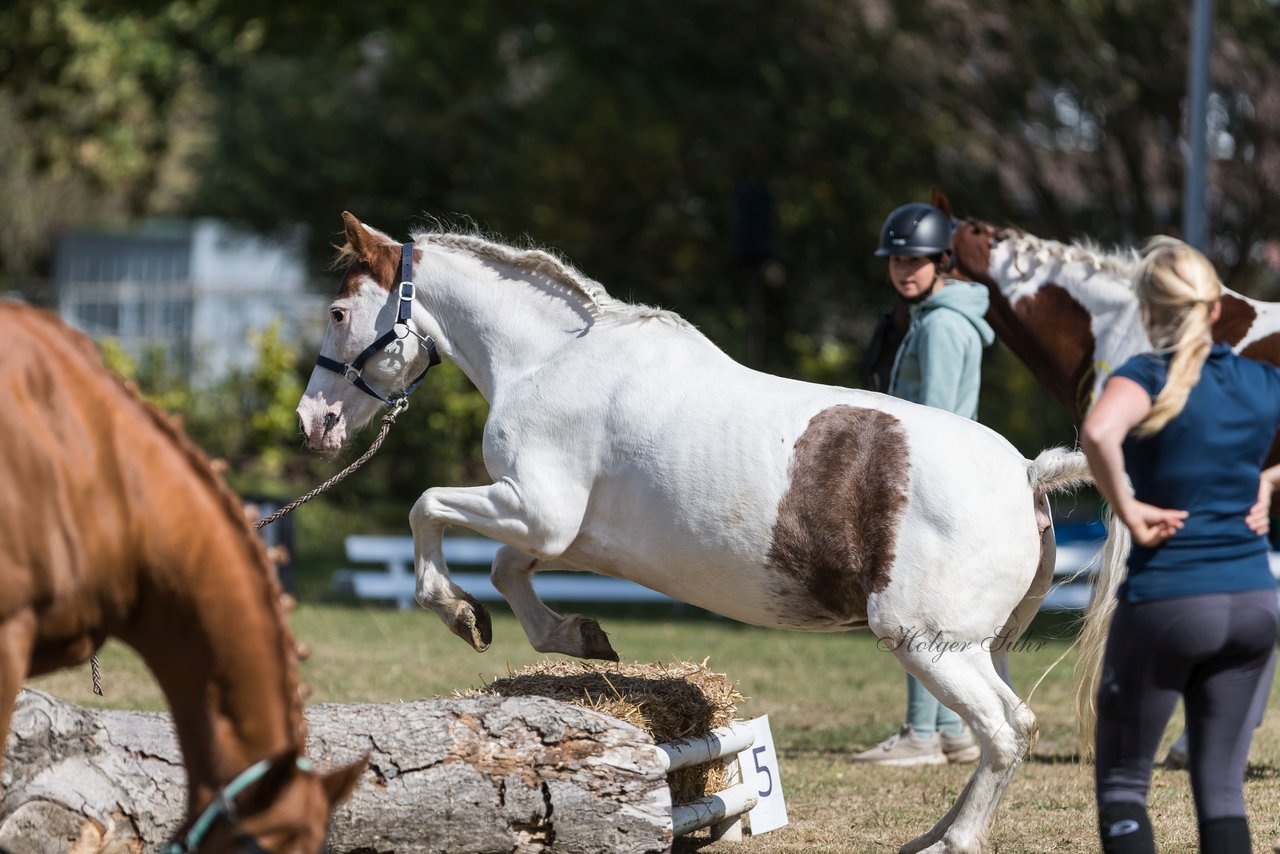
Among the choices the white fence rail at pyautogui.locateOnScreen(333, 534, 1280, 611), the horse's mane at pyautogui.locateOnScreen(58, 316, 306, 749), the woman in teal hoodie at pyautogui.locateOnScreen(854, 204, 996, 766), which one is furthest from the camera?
the white fence rail at pyautogui.locateOnScreen(333, 534, 1280, 611)

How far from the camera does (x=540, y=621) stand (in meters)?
5.14

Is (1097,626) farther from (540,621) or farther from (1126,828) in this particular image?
(540,621)

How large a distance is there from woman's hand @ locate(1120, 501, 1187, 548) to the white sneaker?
11.1 ft

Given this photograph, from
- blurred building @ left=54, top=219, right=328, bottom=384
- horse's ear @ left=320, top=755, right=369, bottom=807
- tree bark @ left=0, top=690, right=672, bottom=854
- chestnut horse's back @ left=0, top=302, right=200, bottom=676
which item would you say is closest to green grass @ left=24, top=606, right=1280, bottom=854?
tree bark @ left=0, top=690, right=672, bottom=854

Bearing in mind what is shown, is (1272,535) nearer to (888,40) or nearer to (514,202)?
(888,40)


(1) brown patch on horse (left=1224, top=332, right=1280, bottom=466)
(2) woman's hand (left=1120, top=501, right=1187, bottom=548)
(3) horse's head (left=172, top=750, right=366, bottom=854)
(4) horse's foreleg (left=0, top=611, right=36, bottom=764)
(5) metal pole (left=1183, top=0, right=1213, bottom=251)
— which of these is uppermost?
(5) metal pole (left=1183, top=0, right=1213, bottom=251)

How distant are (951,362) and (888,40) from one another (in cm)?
994

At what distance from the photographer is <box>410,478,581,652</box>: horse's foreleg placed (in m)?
4.93

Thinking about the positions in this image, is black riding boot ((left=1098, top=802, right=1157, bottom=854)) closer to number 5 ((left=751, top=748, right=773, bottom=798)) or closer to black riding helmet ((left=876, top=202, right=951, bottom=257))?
number 5 ((left=751, top=748, right=773, bottom=798))

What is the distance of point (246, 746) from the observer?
3.05 meters

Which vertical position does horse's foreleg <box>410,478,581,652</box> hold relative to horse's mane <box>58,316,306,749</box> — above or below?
below

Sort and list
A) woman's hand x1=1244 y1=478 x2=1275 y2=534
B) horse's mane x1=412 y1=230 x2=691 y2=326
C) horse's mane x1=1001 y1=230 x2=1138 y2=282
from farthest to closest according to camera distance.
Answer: horse's mane x1=1001 y1=230 x2=1138 y2=282
horse's mane x1=412 y1=230 x2=691 y2=326
woman's hand x1=1244 y1=478 x2=1275 y2=534

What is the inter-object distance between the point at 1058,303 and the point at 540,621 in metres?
3.54

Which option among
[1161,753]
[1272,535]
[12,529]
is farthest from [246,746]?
[1272,535]
